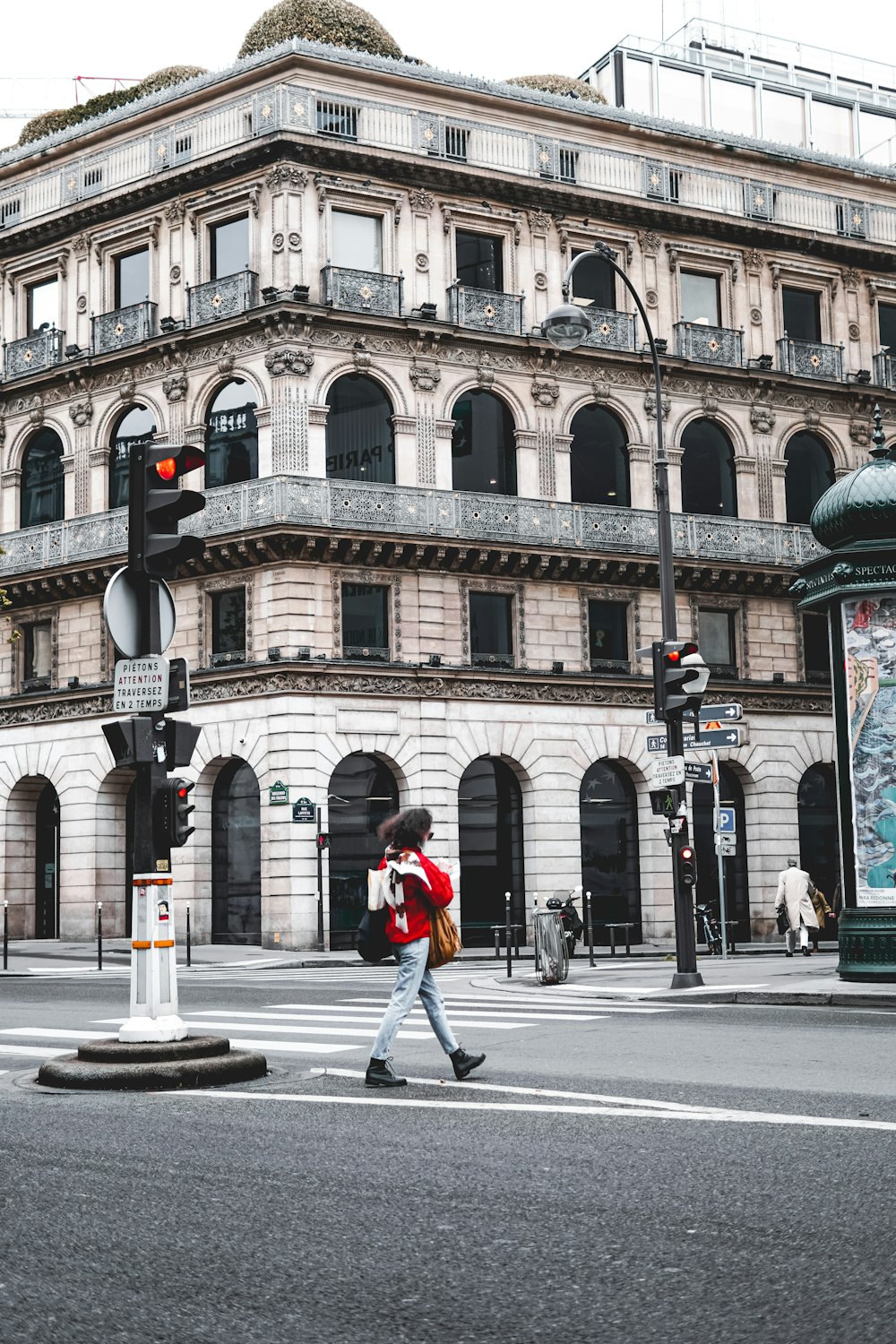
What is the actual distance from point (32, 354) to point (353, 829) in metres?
15.1

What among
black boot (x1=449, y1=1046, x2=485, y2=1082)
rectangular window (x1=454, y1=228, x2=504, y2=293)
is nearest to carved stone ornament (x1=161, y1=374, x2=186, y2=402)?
rectangular window (x1=454, y1=228, x2=504, y2=293)

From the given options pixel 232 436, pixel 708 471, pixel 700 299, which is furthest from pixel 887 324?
pixel 232 436

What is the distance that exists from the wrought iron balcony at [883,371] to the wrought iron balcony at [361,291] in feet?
46.5

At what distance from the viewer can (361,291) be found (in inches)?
1404

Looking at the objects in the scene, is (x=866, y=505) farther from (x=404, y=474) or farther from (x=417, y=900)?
(x=404, y=474)

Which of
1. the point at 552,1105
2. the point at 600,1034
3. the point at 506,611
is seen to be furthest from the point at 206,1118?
the point at 506,611

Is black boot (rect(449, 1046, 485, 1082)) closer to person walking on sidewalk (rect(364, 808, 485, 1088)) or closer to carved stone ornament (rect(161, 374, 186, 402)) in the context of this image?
person walking on sidewalk (rect(364, 808, 485, 1088))

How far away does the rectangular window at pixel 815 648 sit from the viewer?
131 feet

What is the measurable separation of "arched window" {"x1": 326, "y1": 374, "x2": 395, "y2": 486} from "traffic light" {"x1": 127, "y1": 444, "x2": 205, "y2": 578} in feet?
77.0

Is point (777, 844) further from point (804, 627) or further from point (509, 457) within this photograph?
point (509, 457)

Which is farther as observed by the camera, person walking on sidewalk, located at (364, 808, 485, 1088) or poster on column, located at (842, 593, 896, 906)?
poster on column, located at (842, 593, 896, 906)

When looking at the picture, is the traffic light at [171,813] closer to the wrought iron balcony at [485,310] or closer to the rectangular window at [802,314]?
the wrought iron balcony at [485,310]

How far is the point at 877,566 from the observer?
62.7 ft

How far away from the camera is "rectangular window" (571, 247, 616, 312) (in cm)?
3881
